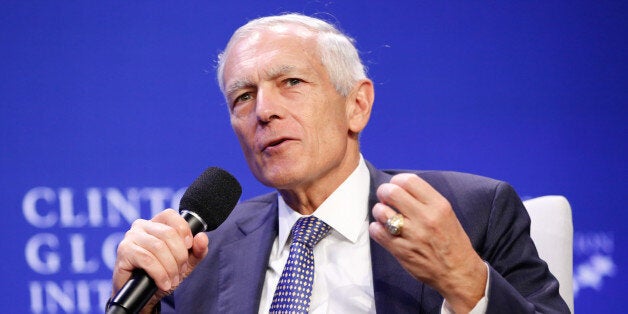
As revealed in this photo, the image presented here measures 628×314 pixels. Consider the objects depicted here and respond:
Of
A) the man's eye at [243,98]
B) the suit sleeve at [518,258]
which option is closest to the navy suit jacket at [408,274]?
the suit sleeve at [518,258]

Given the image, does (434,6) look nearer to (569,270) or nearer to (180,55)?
(180,55)

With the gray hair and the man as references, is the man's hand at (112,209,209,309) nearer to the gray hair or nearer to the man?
the man

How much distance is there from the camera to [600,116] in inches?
120

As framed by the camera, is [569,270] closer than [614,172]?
Yes

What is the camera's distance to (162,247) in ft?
4.47

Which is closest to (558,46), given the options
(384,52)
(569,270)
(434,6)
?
(434,6)

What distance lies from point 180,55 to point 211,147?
0.36m

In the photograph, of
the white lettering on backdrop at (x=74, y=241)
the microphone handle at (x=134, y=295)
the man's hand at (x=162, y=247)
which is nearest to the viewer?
the microphone handle at (x=134, y=295)

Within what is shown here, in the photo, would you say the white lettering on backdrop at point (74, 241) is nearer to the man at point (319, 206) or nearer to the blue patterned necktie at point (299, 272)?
the man at point (319, 206)

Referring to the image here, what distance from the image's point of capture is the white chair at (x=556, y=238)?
79.3 inches

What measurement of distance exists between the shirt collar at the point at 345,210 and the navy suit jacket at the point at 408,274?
0.10 feet

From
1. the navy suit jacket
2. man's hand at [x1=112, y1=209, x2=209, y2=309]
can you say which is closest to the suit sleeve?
the navy suit jacket

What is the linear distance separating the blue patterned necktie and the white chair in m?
0.58

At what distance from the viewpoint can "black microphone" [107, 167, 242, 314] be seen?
3.98 ft
